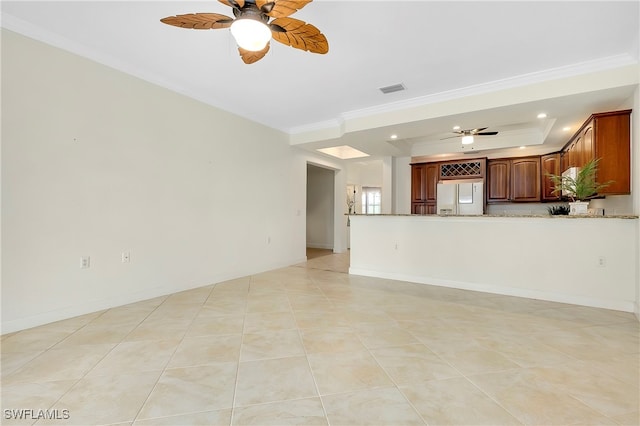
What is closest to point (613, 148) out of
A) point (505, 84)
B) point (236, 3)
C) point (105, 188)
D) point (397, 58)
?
point (505, 84)

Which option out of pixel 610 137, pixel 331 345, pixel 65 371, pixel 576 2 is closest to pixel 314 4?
pixel 576 2

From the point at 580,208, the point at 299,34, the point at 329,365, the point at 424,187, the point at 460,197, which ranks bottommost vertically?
the point at 329,365

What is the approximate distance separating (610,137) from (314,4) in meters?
3.81

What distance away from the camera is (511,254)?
12.8ft

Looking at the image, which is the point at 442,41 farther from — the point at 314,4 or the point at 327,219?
the point at 327,219

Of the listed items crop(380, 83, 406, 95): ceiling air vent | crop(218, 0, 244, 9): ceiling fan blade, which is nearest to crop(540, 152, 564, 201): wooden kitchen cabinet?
crop(380, 83, 406, 95): ceiling air vent

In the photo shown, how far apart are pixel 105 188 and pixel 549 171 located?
761 centimetres

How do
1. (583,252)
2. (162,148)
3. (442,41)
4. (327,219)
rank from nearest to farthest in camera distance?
(442,41) < (583,252) < (162,148) < (327,219)

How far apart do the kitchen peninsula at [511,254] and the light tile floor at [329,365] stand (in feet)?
1.21

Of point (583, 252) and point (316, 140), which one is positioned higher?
point (316, 140)

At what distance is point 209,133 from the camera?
4.28 m

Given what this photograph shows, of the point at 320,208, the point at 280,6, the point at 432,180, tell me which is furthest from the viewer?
the point at 320,208

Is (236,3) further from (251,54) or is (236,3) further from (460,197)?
(460,197)

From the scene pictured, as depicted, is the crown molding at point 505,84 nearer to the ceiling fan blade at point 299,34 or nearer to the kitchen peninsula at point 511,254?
the kitchen peninsula at point 511,254
